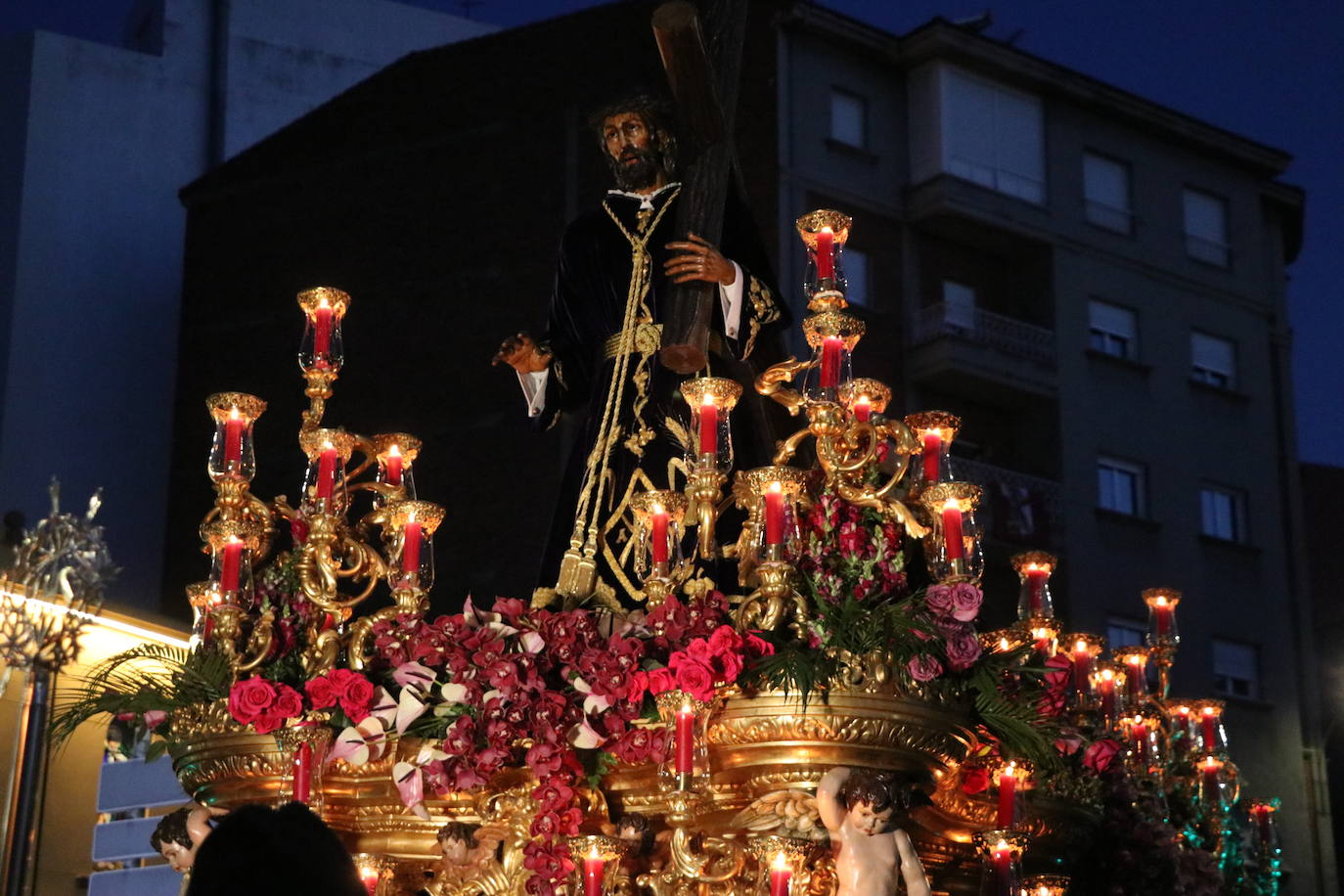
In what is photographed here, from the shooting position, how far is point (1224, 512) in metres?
26.8

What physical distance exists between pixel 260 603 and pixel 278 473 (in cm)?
1595

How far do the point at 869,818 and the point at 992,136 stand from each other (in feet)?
64.4

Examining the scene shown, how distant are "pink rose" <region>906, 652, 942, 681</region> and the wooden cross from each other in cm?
164

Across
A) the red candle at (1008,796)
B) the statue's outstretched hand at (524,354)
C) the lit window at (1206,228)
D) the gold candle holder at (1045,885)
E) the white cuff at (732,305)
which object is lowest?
the gold candle holder at (1045,885)

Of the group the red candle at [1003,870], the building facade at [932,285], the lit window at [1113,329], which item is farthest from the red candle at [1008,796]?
the lit window at [1113,329]

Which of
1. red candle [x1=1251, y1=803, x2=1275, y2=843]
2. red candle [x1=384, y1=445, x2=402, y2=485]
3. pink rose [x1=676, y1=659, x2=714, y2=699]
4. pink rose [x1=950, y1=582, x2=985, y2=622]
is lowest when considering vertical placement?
red candle [x1=1251, y1=803, x2=1275, y2=843]

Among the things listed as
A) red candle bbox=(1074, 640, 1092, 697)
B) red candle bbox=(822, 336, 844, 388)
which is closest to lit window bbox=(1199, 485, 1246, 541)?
red candle bbox=(1074, 640, 1092, 697)

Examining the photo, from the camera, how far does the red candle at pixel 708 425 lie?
24.0 feet

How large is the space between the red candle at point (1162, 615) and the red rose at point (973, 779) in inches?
103

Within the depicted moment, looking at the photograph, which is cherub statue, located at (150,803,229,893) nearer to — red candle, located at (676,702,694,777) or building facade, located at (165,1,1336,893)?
red candle, located at (676,702,694,777)

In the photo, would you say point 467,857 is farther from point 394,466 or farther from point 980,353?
point 980,353

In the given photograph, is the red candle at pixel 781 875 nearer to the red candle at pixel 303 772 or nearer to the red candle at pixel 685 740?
the red candle at pixel 685 740

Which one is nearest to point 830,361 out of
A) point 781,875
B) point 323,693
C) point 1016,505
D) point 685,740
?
point 685,740

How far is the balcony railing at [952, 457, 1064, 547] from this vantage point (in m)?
23.8
